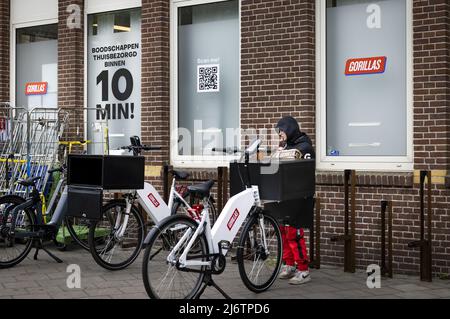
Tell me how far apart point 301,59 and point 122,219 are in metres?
3.02

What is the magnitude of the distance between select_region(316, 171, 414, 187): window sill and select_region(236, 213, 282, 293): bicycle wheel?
1724mm

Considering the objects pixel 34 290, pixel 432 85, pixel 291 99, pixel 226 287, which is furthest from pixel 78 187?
pixel 432 85

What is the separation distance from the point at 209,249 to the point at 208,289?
82 centimetres

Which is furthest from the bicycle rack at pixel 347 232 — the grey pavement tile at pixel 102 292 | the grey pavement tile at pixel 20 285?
the grey pavement tile at pixel 20 285

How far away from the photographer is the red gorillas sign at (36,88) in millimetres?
12031

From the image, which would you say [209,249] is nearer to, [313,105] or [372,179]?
[372,179]

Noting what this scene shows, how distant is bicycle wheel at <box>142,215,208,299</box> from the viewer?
5.92 meters

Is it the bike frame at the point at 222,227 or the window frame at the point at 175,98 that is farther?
the window frame at the point at 175,98

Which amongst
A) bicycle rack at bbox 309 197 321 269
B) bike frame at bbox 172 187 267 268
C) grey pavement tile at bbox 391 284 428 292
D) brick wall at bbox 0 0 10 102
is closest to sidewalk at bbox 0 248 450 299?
grey pavement tile at bbox 391 284 428 292

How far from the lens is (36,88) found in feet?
39.9

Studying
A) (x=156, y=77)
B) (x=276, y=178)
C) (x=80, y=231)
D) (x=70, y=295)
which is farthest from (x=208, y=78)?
(x=70, y=295)

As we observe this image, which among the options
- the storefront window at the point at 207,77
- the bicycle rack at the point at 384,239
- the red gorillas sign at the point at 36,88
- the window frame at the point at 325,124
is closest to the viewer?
the bicycle rack at the point at 384,239

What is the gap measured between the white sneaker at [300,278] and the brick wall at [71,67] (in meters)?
5.23
